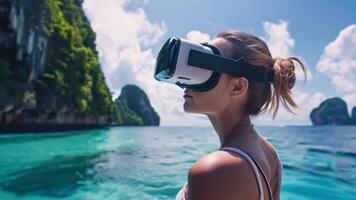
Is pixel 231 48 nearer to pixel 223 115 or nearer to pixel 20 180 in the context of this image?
pixel 223 115

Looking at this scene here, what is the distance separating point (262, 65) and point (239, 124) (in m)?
0.25

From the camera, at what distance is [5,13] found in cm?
1970

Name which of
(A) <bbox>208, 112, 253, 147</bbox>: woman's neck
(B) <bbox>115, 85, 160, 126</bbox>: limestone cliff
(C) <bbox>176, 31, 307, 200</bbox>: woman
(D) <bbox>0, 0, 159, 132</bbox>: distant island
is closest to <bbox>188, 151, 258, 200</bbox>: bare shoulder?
(C) <bbox>176, 31, 307, 200</bbox>: woman

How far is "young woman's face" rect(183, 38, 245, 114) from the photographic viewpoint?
3.54ft

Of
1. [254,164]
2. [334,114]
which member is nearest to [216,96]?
[254,164]

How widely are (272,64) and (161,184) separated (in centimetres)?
575

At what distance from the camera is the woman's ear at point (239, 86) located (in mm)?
1095

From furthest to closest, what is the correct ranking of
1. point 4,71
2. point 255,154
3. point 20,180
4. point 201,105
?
point 4,71 < point 20,180 < point 201,105 < point 255,154

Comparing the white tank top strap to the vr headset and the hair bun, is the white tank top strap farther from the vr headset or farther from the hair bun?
the hair bun

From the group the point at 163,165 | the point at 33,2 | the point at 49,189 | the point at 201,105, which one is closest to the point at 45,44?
the point at 33,2

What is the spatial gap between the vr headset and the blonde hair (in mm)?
57

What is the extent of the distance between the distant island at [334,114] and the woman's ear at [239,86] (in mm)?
121170

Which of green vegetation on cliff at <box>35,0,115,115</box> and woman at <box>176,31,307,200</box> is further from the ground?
green vegetation on cliff at <box>35,0,115,115</box>

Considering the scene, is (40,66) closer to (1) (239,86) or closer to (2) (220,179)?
(1) (239,86)
